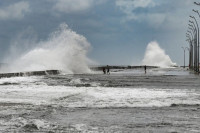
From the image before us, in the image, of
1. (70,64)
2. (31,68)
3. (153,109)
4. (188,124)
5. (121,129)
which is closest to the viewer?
(121,129)

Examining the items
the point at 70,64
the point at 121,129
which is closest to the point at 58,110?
the point at 121,129

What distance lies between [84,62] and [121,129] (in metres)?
67.9

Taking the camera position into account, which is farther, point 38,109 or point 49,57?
point 49,57

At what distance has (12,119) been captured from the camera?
31.9ft

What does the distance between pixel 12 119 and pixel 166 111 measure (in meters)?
4.22

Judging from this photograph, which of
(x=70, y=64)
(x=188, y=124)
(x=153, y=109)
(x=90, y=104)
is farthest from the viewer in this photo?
(x=70, y=64)

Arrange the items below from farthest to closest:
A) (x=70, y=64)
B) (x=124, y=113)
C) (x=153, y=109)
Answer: (x=70, y=64) < (x=153, y=109) < (x=124, y=113)

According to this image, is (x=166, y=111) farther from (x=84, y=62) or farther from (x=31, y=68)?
(x=84, y=62)

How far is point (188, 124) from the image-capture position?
9.15 metres

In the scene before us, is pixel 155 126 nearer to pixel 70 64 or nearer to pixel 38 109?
pixel 38 109

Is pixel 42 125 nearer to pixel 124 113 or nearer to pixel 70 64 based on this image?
pixel 124 113

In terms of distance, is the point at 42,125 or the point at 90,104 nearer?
the point at 42,125

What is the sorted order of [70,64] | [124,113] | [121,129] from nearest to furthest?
[121,129]
[124,113]
[70,64]

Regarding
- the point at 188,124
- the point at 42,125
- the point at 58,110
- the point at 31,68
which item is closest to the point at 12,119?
the point at 42,125
